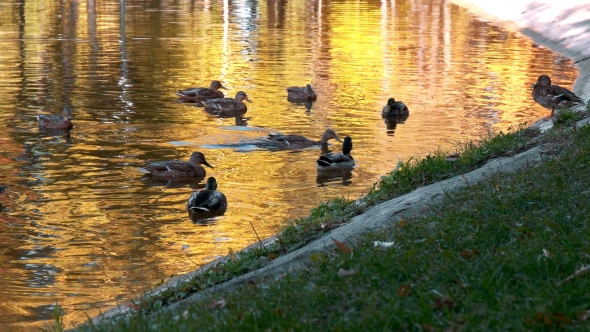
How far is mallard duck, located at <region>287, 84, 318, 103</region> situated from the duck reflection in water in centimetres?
244

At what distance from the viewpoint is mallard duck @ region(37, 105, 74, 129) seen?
18.4 m

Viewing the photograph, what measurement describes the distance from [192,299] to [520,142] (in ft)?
20.7

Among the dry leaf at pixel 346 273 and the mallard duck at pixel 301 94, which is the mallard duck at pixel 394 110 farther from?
the dry leaf at pixel 346 273

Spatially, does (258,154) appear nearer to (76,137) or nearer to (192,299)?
(76,137)

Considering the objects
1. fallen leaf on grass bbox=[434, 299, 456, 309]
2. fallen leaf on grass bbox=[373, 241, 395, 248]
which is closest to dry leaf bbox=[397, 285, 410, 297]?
fallen leaf on grass bbox=[434, 299, 456, 309]

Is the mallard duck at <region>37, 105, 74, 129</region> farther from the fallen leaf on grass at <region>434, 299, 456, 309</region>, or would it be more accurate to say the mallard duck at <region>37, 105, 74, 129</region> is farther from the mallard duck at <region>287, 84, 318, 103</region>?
the fallen leaf on grass at <region>434, 299, 456, 309</region>

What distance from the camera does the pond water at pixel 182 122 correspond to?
37.6 ft

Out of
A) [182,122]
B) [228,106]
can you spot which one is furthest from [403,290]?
[228,106]

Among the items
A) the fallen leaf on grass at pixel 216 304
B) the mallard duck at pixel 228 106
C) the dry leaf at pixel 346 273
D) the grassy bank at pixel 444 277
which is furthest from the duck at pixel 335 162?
the fallen leaf on grass at pixel 216 304

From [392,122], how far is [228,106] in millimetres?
3576

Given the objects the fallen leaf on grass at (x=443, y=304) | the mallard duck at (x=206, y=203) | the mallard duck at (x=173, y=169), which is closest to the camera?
the fallen leaf on grass at (x=443, y=304)

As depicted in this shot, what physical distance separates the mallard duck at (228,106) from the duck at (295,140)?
3.20 m

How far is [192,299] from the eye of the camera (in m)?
7.38

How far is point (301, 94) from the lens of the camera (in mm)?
21781
